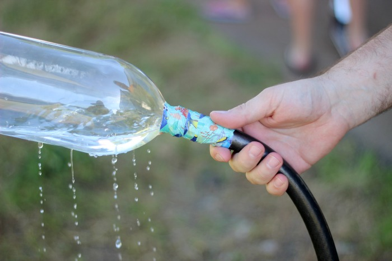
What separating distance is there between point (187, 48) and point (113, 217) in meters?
2.11

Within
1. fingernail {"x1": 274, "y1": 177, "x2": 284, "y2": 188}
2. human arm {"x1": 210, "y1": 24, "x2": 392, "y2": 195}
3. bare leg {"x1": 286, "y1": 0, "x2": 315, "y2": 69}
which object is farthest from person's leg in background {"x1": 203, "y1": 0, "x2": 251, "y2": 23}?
fingernail {"x1": 274, "y1": 177, "x2": 284, "y2": 188}

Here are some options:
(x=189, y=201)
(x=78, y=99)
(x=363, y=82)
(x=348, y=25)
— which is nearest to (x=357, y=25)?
(x=348, y=25)

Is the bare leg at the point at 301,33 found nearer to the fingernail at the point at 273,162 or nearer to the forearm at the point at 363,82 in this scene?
the forearm at the point at 363,82

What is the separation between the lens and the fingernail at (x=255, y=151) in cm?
154

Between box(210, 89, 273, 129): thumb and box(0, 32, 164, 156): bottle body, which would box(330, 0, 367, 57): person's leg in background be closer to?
box(210, 89, 273, 129): thumb

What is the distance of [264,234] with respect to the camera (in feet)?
9.58

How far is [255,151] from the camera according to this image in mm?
1544

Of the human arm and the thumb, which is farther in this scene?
the human arm

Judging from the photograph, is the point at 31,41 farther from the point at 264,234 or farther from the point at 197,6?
the point at 197,6

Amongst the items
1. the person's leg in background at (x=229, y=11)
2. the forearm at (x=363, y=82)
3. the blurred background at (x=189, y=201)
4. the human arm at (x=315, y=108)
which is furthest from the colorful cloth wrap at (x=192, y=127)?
the person's leg in background at (x=229, y=11)

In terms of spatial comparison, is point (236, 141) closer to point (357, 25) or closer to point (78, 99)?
point (78, 99)

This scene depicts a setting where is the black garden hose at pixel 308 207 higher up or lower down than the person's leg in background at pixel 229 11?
higher up

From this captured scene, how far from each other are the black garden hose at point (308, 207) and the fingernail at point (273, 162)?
2cm

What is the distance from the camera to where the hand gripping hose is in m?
1.45
